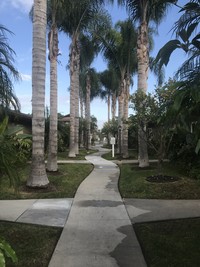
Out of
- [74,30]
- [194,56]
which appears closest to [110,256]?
[194,56]

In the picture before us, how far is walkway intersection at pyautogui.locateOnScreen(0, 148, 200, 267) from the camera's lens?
5645mm

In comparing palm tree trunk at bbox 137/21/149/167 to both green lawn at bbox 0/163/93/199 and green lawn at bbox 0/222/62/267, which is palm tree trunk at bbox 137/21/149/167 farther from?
green lawn at bbox 0/222/62/267

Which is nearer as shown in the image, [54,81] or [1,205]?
[1,205]

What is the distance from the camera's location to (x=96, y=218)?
8320 millimetres

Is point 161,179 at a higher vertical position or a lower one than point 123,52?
lower

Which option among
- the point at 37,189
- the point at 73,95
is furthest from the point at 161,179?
the point at 73,95

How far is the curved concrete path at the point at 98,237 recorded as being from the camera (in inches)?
216

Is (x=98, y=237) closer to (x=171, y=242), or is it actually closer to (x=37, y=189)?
(x=171, y=242)

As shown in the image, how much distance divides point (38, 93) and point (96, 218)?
213 inches

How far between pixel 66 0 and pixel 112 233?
12.0m

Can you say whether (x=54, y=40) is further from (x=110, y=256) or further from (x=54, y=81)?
(x=110, y=256)

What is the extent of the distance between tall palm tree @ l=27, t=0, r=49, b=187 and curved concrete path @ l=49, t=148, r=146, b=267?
185 cm

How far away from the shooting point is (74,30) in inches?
974

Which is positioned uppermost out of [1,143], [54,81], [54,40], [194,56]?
[54,40]
